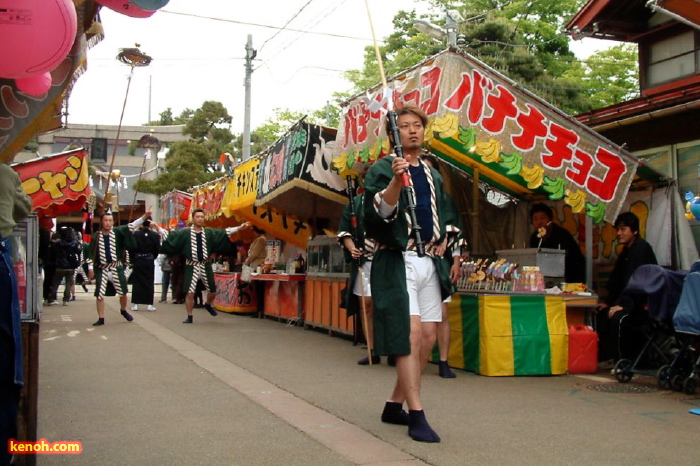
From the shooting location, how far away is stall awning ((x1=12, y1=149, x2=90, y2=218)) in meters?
11.9

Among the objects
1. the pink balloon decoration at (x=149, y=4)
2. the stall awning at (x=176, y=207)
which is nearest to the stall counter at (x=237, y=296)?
the stall awning at (x=176, y=207)

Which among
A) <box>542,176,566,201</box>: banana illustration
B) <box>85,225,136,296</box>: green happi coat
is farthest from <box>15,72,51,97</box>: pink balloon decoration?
<box>85,225,136,296</box>: green happi coat

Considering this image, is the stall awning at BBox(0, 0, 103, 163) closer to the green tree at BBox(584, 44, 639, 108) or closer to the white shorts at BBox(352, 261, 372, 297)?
the white shorts at BBox(352, 261, 372, 297)

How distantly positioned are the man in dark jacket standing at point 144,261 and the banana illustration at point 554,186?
923cm

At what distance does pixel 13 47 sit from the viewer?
152 inches

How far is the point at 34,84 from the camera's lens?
4652 mm

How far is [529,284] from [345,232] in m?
1.96

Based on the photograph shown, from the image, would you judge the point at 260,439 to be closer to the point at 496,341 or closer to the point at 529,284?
the point at 496,341

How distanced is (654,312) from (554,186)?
165cm

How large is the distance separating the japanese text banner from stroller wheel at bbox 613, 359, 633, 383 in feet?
5.03

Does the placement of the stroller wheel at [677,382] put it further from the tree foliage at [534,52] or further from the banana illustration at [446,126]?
the tree foliage at [534,52]

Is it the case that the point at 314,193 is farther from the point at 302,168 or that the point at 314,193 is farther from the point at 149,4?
the point at 149,4

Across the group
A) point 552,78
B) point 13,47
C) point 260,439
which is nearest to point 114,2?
point 13,47

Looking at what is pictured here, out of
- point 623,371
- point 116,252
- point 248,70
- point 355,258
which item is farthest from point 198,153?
point 623,371
